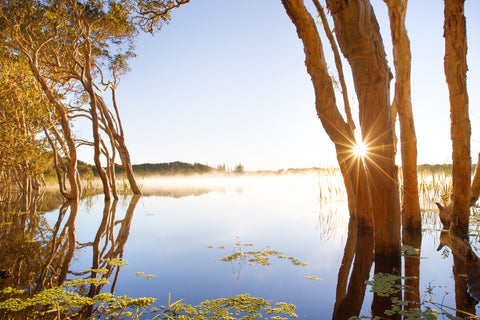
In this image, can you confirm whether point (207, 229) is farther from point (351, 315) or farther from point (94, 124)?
point (94, 124)

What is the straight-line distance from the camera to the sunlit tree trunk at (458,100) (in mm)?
3168

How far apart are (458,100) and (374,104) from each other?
1246 millimetres

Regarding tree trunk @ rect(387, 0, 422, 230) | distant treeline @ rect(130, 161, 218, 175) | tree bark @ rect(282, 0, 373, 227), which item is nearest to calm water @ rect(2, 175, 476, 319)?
tree trunk @ rect(387, 0, 422, 230)

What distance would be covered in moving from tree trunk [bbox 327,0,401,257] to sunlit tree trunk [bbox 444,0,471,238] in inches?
37.5

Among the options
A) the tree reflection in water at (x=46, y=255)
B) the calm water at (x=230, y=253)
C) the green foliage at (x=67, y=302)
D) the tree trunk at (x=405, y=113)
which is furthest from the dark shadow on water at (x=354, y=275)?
the tree reflection in water at (x=46, y=255)

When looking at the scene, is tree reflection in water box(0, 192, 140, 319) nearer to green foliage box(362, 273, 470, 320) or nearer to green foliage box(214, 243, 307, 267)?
green foliage box(214, 243, 307, 267)

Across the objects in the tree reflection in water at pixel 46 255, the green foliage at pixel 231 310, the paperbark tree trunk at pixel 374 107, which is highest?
the paperbark tree trunk at pixel 374 107

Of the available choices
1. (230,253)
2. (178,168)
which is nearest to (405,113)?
(230,253)

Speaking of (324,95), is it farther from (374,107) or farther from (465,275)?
(465,275)

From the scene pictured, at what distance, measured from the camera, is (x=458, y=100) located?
3215 mm

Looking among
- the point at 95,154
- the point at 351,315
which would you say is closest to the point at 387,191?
the point at 351,315

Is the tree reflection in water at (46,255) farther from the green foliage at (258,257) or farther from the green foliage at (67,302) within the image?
the green foliage at (258,257)

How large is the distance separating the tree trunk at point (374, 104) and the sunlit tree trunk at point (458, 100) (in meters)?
0.95

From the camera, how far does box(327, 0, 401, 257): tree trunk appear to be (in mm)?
2475
